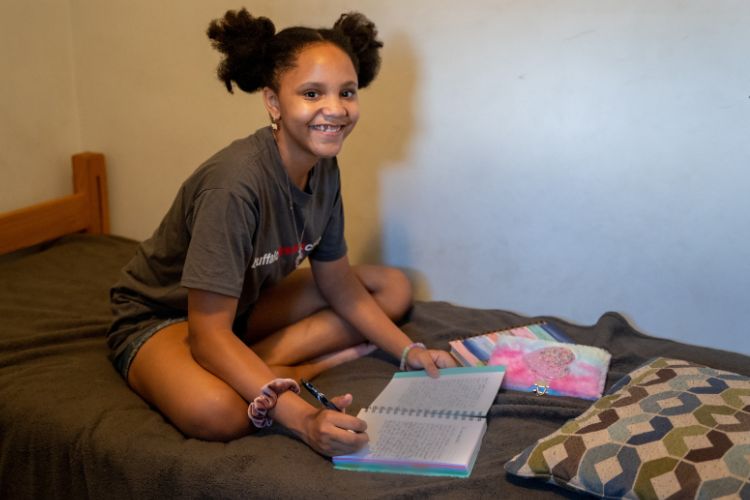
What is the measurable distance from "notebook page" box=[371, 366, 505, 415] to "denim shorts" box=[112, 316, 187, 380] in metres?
0.38

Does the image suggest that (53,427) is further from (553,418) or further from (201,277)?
(553,418)

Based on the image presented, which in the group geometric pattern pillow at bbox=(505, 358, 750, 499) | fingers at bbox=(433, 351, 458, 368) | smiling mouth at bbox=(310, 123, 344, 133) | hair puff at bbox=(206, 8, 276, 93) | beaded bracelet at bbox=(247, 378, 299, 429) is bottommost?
fingers at bbox=(433, 351, 458, 368)

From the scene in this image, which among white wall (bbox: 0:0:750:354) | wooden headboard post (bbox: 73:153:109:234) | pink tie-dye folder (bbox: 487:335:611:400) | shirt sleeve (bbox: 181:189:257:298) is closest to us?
shirt sleeve (bbox: 181:189:257:298)

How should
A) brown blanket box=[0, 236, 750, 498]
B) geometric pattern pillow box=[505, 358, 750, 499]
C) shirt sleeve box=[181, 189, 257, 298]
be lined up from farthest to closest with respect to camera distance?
1. shirt sleeve box=[181, 189, 257, 298]
2. brown blanket box=[0, 236, 750, 498]
3. geometric pattern pillow box=[505, 358, 750, 499]

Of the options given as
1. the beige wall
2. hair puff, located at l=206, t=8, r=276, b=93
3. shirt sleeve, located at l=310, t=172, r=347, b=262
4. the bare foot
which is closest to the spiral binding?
the bare foot

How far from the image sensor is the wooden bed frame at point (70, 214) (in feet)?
6.11

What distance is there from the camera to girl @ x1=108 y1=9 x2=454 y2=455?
122 centimetres

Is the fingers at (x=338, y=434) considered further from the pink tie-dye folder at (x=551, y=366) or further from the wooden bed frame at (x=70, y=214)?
the wooden bed frame at (x=70, y=214)

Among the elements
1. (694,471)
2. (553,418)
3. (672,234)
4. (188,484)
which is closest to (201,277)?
(188,484)

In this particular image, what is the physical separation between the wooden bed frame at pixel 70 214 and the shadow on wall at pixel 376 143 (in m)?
0.69

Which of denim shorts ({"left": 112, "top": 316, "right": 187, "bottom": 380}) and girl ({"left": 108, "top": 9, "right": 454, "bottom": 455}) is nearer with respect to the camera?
girl ({"left": 108, "top": 9, "right": 454, "bottom": 455})

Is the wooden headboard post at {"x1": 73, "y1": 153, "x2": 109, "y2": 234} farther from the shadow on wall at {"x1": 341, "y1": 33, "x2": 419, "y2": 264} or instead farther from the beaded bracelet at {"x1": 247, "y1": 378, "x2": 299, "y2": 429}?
the beaded bracelet at {"x1": 247, "y1": 378, "x2": 299, "y2": 429}

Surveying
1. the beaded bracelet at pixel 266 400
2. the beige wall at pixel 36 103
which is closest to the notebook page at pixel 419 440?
the beaded bracelet at pixel 266 400

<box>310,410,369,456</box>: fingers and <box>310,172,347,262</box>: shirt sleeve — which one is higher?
<box>310,172,347,262</box>: shirt sleeve
